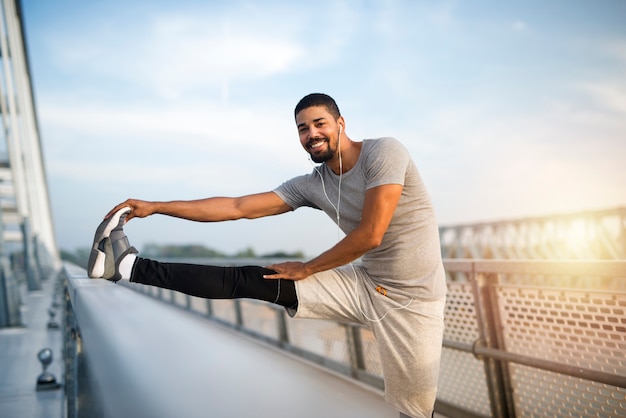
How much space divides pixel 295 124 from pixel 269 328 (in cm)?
497

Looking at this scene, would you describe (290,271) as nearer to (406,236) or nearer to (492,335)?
(406,236)

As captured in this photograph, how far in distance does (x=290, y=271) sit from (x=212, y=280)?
306mm

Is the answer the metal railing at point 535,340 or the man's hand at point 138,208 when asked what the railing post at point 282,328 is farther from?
the man's hand at point 138,208

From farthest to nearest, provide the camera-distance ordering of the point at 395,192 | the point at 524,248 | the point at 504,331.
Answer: the point at 524,248 < the point at 504,331 < the point at 395,192

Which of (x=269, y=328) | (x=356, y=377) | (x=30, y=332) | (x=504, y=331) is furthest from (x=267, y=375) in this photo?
(x=30, y=332)

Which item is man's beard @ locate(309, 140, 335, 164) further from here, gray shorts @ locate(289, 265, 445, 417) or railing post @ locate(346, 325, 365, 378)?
railing post @ locate(346, 325, 365, 378)

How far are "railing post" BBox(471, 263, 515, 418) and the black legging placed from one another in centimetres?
146

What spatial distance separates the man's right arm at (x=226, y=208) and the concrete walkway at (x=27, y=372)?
216 cm

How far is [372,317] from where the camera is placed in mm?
2402

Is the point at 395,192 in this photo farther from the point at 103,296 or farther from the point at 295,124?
the point at 103,296

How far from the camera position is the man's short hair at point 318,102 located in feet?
7.73

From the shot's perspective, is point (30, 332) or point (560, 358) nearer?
point (560, 358)

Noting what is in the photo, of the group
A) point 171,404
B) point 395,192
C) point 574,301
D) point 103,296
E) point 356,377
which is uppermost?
point 395,192

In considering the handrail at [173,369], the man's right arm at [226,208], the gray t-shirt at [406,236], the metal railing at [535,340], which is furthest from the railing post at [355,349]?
the handrail at [173,369]
